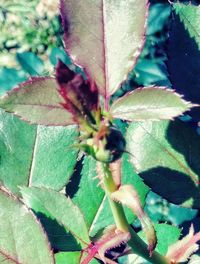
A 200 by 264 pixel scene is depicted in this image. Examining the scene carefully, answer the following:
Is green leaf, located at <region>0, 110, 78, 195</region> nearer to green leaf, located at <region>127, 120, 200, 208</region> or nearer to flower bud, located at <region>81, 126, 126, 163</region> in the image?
green leaf, located at <region>127, 120, 200, 208</region>

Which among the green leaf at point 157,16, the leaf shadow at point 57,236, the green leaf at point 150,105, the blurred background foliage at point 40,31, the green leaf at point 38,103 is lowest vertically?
the blurred background foliage at point 40,31

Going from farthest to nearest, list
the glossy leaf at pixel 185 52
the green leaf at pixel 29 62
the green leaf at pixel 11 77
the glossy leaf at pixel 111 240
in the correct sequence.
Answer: the green leaf at pixel 29 62 < the green leaf at pixel 11 77 < the glossy leaf at pixel 185 52 < the glossy leaf at pixel 111 240

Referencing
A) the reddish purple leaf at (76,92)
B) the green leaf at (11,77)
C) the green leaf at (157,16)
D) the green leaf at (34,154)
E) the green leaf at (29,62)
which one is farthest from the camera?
the green leaf at (157,16)

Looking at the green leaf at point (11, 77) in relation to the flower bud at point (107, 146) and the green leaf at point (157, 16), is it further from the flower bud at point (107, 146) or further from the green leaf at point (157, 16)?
the flower bud at point (107, 146)

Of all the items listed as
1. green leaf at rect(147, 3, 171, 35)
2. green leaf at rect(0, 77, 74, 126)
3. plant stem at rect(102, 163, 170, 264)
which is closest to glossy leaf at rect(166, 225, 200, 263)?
plant stem at rect(102, 163, 170, 264)

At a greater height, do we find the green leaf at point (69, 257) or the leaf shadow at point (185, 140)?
the leaf shadow at point (185, 140)

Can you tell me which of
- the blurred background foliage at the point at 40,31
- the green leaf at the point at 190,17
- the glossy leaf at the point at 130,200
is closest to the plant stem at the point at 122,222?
the glossy leaf at the point at 130,200

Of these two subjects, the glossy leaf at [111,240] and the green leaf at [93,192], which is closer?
the glossy leaf at [111,240]

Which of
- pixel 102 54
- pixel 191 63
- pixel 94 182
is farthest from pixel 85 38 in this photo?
pixel 94 182
